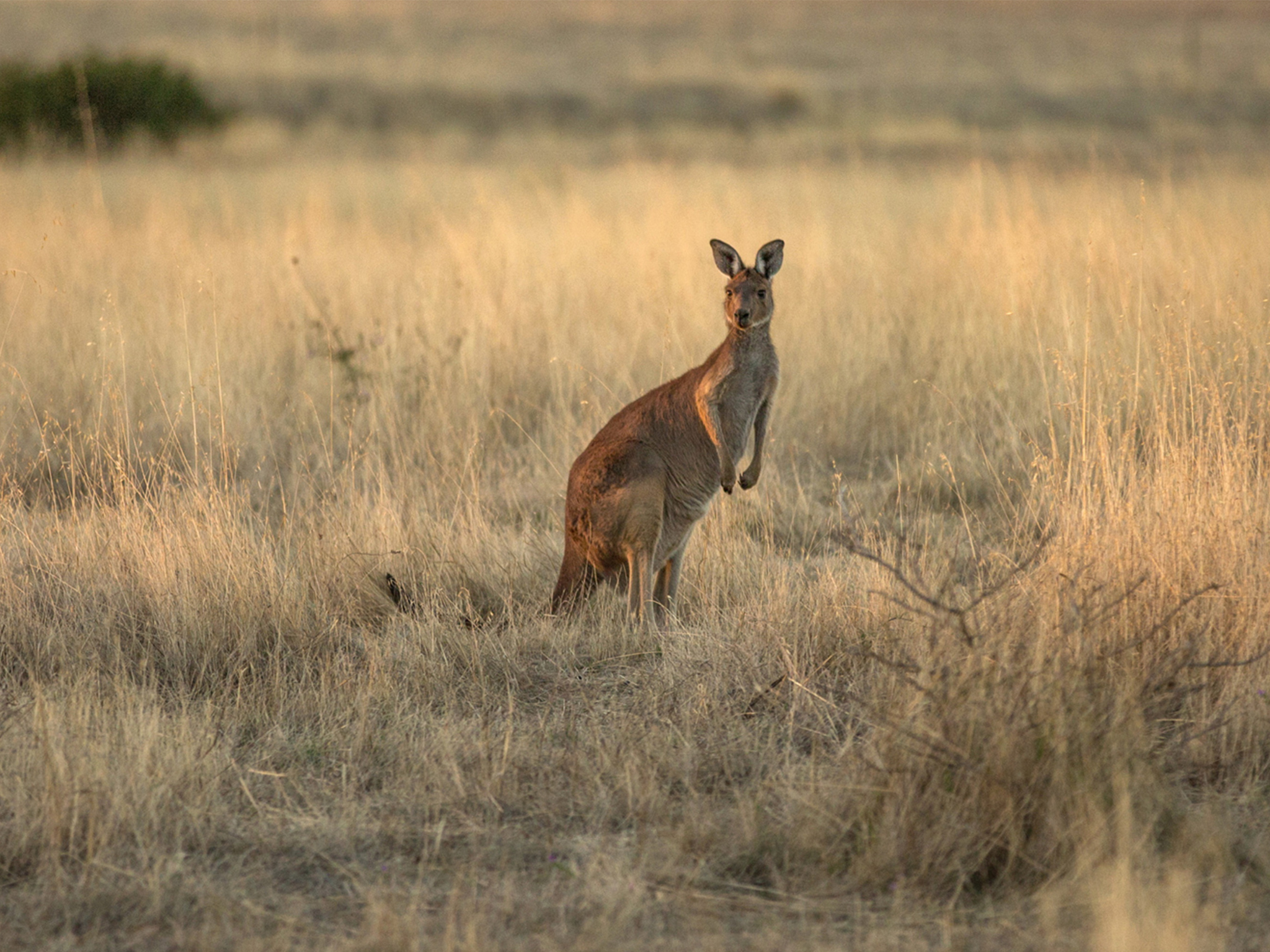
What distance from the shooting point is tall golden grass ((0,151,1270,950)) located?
3146 mm

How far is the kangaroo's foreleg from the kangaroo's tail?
69 centimetres

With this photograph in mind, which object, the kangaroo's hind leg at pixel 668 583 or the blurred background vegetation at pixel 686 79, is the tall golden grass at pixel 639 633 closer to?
the kangaroo's hind leg at pixel 668 583

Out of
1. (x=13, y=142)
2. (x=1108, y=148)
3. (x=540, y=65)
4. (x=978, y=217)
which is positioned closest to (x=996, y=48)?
(x=540, y=65)

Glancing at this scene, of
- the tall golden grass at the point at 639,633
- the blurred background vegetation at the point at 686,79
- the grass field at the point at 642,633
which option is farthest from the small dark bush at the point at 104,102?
the tall golden grass at the point at 639,633

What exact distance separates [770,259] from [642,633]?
152 centimetres

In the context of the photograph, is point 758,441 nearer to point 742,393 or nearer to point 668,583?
point 742,393

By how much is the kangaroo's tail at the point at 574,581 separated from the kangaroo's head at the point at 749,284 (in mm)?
1077

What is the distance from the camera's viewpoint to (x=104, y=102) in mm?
19906

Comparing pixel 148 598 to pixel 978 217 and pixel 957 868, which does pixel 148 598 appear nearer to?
pixel 957 868

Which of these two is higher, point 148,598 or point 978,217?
point 978,217

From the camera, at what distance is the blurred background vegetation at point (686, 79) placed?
2688 cm

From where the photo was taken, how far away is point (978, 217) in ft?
31.0

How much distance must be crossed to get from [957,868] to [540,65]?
41.0m

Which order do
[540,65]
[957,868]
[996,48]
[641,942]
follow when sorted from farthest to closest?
[996,48] → [540,65] → [957,868] → [641,942]
